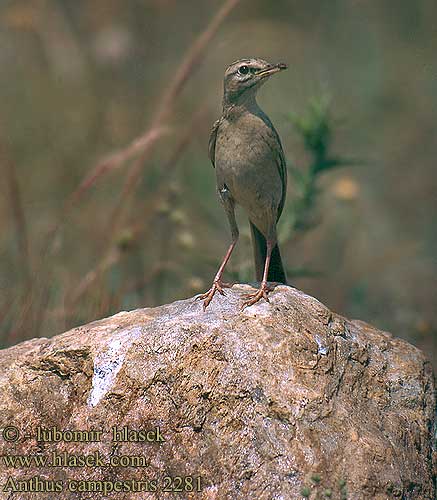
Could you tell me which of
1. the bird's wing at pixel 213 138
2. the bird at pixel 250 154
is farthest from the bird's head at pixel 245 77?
the bird's wing at pixel 213 138

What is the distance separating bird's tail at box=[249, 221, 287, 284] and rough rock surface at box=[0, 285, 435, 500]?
964 mm

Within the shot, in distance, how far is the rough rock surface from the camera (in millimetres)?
3092

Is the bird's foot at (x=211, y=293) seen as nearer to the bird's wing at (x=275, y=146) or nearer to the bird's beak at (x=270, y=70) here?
the bird's wing at (x=275, y=146)

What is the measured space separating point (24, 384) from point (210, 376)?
2.81 ft

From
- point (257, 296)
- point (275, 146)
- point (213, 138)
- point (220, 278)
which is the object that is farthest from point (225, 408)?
point (213, 138)

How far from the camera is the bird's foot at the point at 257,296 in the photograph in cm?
370

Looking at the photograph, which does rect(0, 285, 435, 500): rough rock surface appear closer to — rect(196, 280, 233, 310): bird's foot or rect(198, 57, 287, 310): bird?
rect(196, 280, 233, 310): bird's foot

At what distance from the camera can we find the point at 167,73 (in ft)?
38.9

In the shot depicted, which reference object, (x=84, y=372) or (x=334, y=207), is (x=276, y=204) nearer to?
(x=84, y=372)

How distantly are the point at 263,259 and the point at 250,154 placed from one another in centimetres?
70

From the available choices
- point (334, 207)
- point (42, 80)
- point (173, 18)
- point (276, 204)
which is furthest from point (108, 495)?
point (173, 18)

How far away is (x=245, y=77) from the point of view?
450 centimetres

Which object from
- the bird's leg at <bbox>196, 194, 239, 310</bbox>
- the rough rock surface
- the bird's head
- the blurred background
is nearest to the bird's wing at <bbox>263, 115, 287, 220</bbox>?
the bird's head

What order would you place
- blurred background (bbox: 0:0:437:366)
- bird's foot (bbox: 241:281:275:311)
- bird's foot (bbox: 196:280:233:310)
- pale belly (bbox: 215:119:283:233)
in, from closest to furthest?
bird's foot (bbox: 241:281:275:311)
bird's foot (bbox: 196:280:233:310)
pale belly (bbox: 215:119:283:233)
blurred background (bbox: 0:0:437:366)
